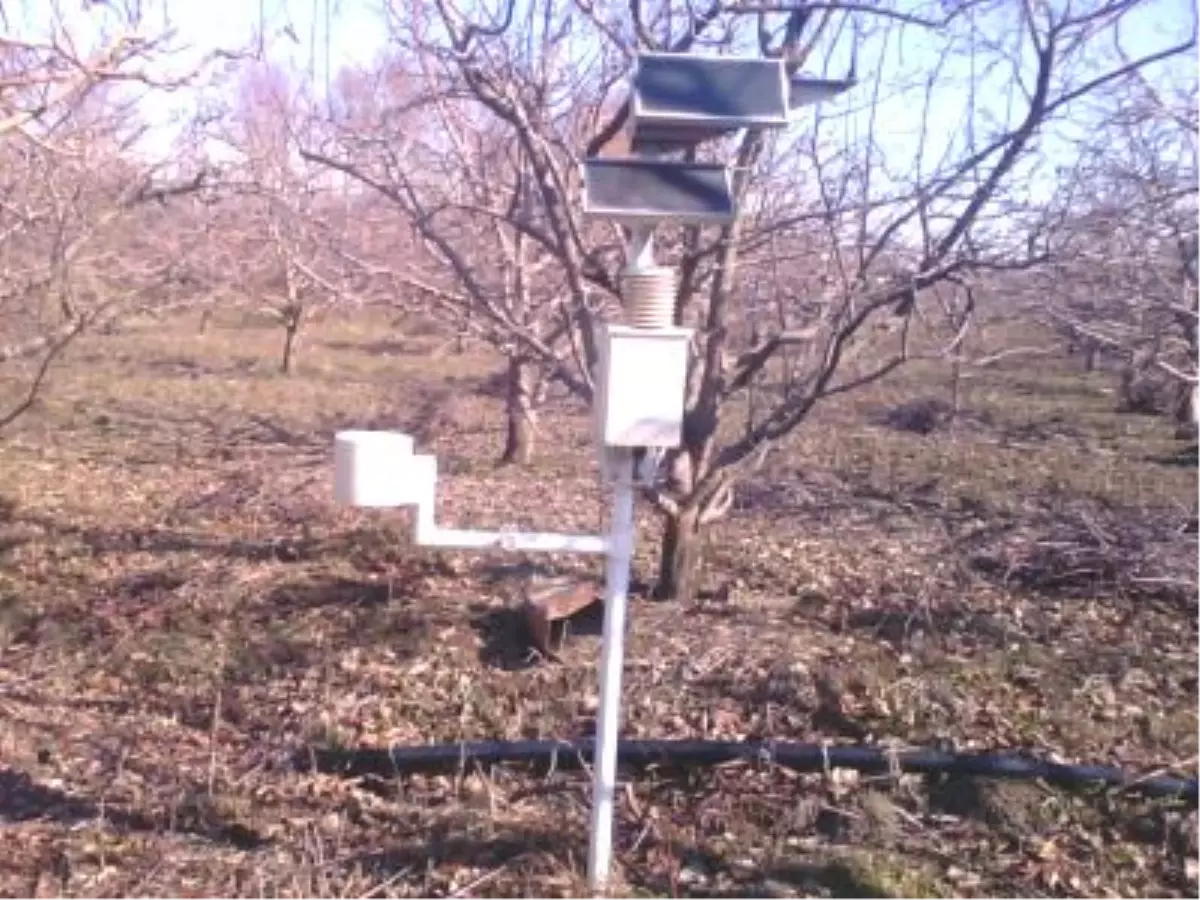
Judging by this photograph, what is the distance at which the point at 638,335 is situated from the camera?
3121mm

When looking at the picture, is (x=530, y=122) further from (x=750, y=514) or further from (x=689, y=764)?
(x=750, y=514)

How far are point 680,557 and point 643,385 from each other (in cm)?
283

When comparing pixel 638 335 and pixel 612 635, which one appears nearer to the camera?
pixel 638 335

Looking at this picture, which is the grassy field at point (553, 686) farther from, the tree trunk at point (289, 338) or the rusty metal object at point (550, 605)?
the tree trunk at point (289, 338)

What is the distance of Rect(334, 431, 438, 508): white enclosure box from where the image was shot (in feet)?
10.1

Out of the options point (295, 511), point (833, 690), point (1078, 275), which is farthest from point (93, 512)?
point (1078, 275)

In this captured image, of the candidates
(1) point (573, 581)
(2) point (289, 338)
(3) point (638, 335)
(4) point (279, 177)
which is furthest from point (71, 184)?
(2) point (289, 338)

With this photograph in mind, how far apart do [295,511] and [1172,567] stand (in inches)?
181

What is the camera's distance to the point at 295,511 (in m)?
7.89

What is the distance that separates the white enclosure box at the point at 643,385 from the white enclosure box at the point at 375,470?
0.45 metres

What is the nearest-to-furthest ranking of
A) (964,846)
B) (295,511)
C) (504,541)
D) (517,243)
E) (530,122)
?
(504,541) < (964,846) < (530,122) < (295,511) < (517,243)

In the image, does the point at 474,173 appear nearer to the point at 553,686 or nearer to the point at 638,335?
the point at 553,686

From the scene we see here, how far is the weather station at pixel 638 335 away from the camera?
3.11 m

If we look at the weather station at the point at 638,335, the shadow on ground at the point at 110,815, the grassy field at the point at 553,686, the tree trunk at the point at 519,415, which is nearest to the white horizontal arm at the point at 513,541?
the weather station at the point at 638,335
